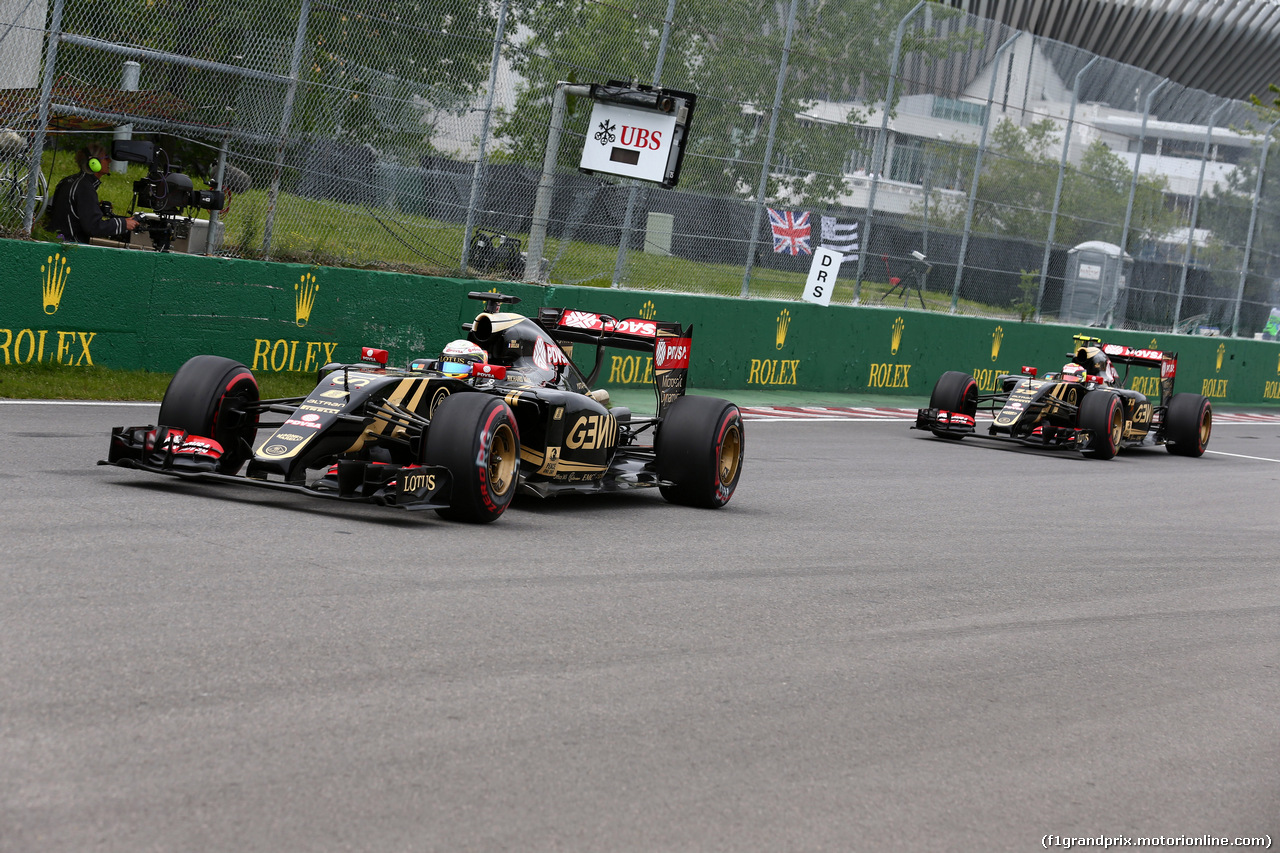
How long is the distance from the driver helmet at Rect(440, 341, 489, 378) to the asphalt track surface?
2.97 feet

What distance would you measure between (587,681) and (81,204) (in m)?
9.31

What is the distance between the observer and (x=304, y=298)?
539 inches

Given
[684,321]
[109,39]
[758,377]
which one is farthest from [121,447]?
[758,377]

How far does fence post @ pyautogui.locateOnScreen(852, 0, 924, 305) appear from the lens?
2098 centimetres

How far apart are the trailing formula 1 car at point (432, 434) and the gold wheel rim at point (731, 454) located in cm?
35

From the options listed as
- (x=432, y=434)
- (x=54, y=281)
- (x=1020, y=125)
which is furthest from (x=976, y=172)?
(x=432, y=434)

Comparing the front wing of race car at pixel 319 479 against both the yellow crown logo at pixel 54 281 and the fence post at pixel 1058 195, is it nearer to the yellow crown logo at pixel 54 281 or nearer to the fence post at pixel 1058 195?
the yellow crown logo at pixel 54 281

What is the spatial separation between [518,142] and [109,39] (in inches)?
196

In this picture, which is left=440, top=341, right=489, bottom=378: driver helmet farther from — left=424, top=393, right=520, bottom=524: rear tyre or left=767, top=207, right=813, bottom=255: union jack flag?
left=767, top=207, right=813, bottom=255: union jack flag

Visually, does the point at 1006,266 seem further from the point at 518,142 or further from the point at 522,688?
the point at 522,688

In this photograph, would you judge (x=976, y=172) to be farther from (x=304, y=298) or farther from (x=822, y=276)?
(x=304, y=298)

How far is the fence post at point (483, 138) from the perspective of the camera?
15.7 m

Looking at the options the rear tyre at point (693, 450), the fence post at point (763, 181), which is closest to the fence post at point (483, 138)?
the fence post at point (763, 181)

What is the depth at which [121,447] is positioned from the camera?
7477 millimetres
